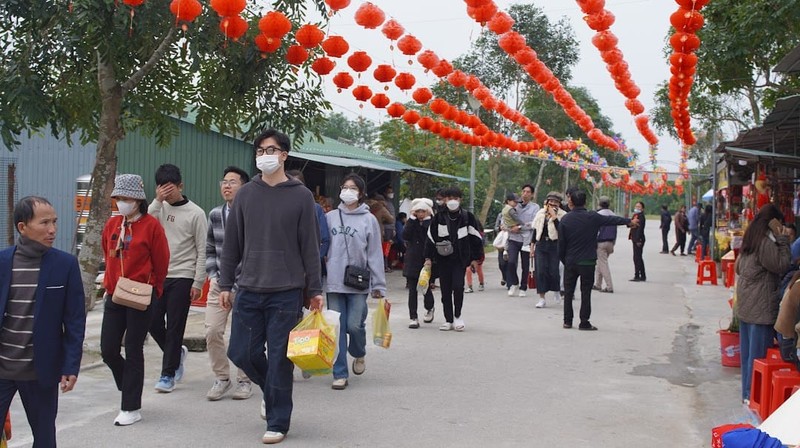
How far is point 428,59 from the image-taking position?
39.4 ft

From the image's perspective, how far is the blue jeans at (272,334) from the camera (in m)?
5.84

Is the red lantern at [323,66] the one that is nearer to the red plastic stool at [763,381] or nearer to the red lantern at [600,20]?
the red lantern at [600,20]

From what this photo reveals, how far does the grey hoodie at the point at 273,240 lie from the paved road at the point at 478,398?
42.4 inches

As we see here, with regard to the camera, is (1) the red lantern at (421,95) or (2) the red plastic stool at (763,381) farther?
(1) the red lantern at (421,95)

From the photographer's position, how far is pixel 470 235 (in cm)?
1125

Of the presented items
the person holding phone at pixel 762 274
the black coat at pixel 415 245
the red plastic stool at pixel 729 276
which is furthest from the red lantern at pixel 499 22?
the red plastic stool at pixel 729 276

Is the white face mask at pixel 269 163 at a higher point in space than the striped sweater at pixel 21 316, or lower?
higher

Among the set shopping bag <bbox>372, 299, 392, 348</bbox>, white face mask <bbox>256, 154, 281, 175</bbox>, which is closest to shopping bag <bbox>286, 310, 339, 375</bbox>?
white face mask <bbox>256, 154, 281, 175</bbox>

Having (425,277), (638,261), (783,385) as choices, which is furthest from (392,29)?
(638,261)

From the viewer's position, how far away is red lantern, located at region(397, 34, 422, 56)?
11.3 m

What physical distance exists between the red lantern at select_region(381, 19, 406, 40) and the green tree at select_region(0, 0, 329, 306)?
4.41 feet

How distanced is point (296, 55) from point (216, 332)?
3381mm

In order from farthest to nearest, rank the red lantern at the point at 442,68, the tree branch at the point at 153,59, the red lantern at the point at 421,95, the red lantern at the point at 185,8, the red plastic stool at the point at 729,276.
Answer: the red plastic stool at the point at 729,276 → the red lantern at the point at 421,95 → the red lantern at the point at 442,68 → the tree branch at the point at 153,59 → the red lantern at the point at 185,8

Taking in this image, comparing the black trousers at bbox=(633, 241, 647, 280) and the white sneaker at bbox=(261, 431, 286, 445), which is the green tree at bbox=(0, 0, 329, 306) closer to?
the white sneaker at bbox=(261, 431, 286, 445)
